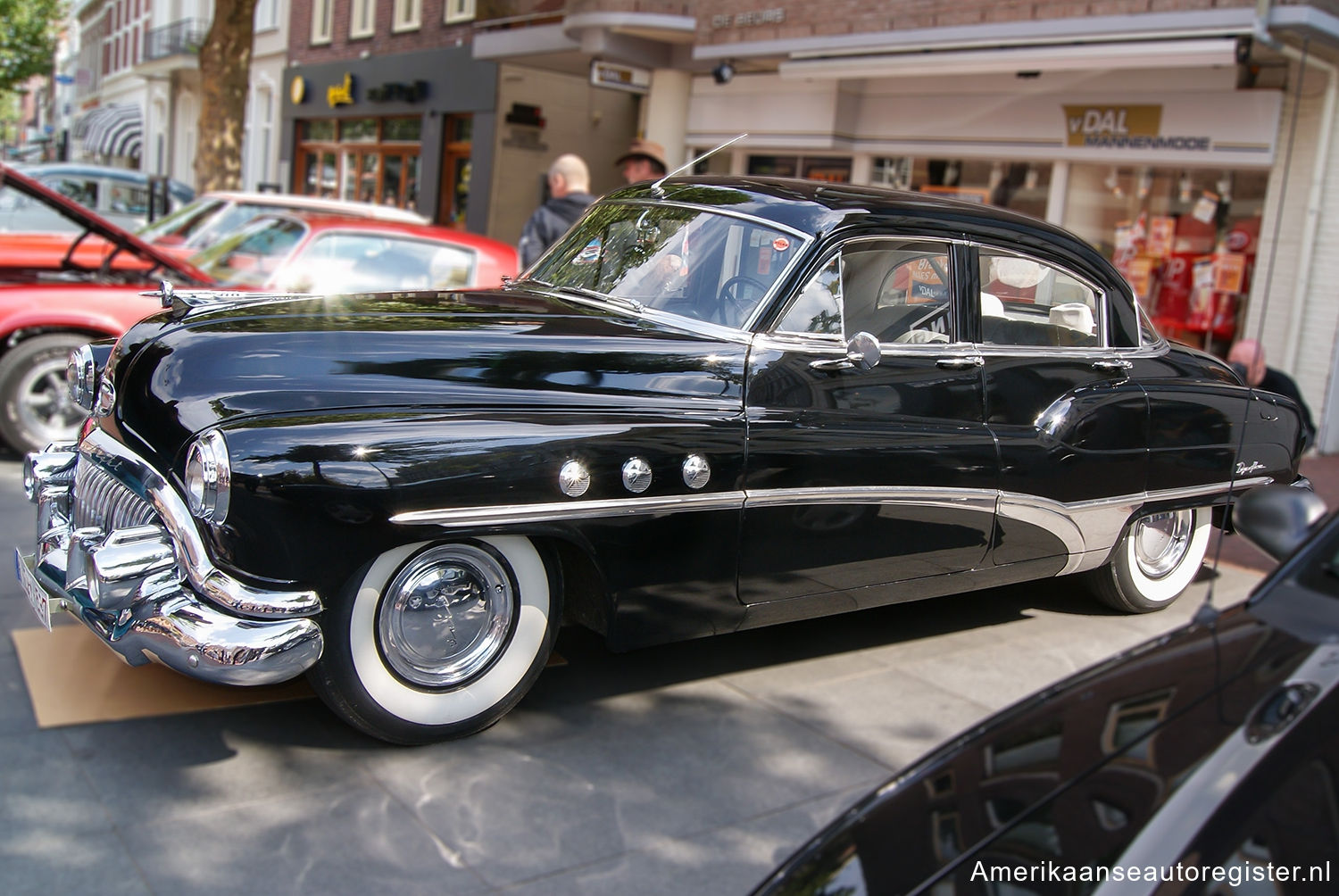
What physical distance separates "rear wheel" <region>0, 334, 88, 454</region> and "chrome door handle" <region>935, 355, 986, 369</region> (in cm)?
463

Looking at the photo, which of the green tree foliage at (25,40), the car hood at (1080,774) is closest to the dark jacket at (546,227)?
the car hood at (1080,774)

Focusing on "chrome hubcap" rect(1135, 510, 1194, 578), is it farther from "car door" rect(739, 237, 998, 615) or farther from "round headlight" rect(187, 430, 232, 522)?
"round headlight" rect(187, 430, 232, 522)

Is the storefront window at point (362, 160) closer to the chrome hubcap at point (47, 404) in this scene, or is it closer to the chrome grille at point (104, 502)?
the chrome hubcap at point (47, 404)

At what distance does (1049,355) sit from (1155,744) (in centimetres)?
318

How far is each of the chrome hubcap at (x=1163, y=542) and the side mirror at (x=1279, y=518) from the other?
3.03 m

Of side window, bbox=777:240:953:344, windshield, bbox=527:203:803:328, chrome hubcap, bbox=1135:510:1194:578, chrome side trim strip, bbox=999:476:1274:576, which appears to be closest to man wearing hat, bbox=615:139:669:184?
windshield, bbox=527:203:803:328

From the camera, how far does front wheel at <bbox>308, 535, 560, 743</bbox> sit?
338cm

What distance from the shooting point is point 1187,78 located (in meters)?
10.5

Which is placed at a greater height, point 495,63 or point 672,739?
point 495,63

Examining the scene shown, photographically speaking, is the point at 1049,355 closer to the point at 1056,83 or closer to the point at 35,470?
the point at 35,470

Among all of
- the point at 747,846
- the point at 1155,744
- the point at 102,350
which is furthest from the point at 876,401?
the point at 102,350

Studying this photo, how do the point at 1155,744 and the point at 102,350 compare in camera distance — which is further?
the point at 102,350

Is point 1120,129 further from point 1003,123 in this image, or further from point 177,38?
point 177,38

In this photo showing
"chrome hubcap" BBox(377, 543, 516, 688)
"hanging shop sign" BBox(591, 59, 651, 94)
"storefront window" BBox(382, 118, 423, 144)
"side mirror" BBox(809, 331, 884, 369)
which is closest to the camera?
"chrome hubcap" BBox(377, 543, 516, 688)
